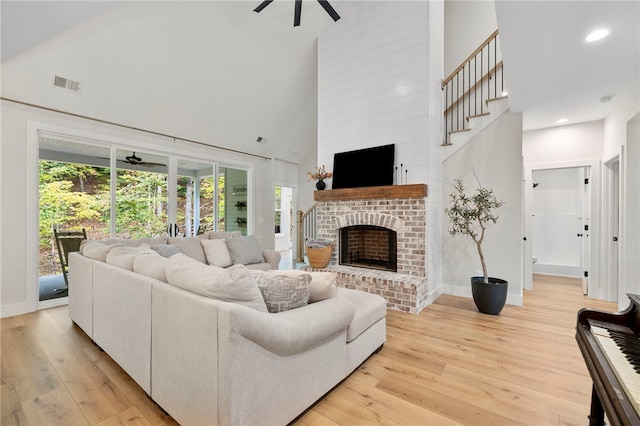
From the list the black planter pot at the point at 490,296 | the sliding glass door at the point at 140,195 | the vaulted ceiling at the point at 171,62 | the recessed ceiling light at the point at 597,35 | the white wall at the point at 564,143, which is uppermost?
the vaulted ceiling at the point at 171,62

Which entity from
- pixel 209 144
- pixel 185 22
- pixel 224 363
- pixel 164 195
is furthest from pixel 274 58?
pixel 224 363

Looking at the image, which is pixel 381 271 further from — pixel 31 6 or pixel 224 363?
pixel 31 6

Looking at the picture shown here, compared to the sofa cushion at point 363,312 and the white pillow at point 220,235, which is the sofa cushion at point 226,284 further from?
the white pillow at point 220,235

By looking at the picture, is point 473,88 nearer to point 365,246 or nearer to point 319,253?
point 365,246

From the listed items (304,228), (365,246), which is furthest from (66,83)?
(304,228)

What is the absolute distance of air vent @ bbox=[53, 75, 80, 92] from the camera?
369 centimetres

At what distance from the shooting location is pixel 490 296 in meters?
3.46

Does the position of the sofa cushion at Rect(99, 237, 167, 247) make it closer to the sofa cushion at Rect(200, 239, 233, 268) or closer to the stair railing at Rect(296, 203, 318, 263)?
the sofa cushion at Rect(200, 239, 233, 268)

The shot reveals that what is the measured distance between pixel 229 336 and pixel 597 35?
3.41 meters

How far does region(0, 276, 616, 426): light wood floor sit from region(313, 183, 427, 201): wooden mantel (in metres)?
1.65

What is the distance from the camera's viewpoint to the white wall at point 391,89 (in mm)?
4016

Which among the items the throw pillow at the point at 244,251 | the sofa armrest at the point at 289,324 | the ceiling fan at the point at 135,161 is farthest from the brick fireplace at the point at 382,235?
the ceiling fan at the point at 135,161

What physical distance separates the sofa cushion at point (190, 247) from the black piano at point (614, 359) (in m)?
4.13

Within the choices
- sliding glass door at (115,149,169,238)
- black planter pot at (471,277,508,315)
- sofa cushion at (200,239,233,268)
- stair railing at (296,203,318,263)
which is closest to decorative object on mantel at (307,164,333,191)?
sofa cushion at (200,239,233,268)
